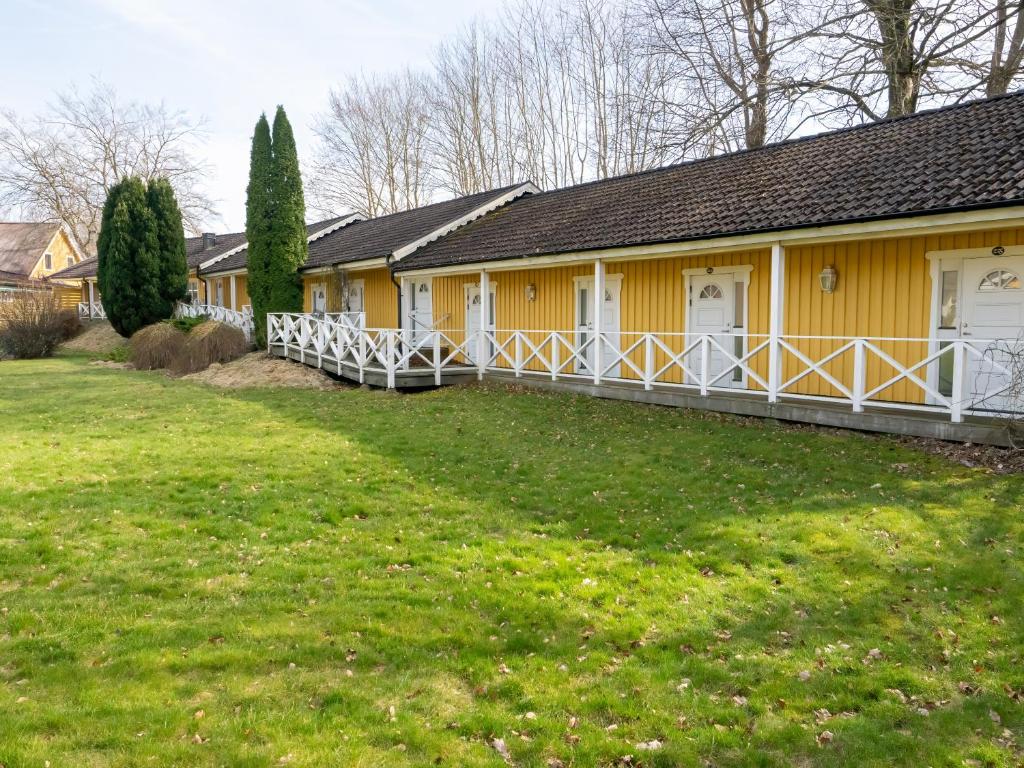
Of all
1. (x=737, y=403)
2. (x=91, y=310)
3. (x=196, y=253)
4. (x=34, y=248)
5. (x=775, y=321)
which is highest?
(x=34, y=248)

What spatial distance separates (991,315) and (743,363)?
3.18 metres

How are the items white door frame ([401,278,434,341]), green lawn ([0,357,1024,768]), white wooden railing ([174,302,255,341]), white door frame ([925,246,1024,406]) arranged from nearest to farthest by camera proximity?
green lawn ([0,357,1024,768]), white door frame ([925,246,1024,406]), white door frame ([401,278,434,341]), white wooden railing ([174,302,255,341])

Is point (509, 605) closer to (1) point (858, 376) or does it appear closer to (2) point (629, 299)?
(1) point (858, 376)

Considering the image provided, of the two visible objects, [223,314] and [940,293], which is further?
[223,314]

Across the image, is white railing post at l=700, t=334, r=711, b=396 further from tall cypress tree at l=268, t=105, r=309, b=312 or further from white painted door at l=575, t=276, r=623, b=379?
tall cypress tree at l=268, t=105, r=309, b=312

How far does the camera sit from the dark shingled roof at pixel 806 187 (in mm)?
9297

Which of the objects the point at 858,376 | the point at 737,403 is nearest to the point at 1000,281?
the point at 858,376

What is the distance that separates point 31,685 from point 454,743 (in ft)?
7.46

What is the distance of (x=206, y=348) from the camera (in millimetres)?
19766

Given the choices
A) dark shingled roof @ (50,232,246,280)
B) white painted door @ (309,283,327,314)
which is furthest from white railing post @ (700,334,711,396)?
dark shingled roof @ (50,232,246,280)

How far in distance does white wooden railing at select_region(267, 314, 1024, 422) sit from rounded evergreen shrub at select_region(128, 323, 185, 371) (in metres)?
3.23

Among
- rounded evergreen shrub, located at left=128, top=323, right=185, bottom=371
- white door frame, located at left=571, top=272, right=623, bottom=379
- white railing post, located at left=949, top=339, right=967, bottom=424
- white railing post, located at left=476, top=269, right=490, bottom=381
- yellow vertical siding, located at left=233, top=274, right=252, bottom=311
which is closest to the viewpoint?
white railing post, located at left=949, top=339, right=967, bottom=424

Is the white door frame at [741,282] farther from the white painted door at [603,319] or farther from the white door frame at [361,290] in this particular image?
the white door frame at [361,290]

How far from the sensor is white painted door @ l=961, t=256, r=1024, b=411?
924 cm
